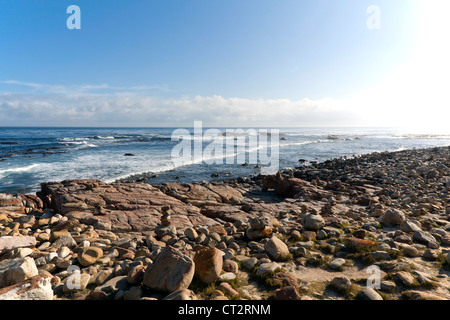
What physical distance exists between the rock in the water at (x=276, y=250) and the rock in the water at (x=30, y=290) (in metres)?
4.24

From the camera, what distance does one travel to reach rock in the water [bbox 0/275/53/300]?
10.2 ft

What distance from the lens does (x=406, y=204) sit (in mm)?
9609

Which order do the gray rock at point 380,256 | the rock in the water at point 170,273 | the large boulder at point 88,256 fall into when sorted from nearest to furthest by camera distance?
the rock in the water at point 170,273 → the large boulder at point 88,256 → the gray rock at point 380,256

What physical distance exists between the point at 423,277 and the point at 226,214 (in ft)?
21.3

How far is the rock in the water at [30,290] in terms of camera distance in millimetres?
3117

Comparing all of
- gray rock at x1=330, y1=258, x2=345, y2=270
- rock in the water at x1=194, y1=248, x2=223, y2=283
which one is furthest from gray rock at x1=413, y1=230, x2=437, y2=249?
rock in the water at x1=194, y1=248, x2=223, y2=283

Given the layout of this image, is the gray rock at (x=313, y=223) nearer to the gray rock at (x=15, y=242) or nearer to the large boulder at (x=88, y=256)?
the large boulder at (x=88, y=256)

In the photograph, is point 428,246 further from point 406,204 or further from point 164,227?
point 164,227

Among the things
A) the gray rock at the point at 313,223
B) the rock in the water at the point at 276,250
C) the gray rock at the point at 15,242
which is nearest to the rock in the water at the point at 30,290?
the gray rock at the point at 15,242

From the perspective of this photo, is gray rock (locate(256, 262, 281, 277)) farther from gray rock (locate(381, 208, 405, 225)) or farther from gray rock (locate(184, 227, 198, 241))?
gray rock (locate(381, 208, 405, 225))

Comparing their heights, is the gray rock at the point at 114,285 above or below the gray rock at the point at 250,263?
above

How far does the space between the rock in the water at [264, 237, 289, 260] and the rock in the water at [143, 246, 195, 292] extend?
2187mm

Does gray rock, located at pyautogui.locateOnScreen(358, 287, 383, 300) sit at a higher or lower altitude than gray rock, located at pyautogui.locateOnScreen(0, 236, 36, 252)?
lower

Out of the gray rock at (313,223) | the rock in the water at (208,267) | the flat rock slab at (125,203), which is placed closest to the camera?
the rock in the water at (208,267)
